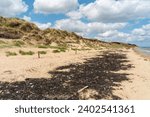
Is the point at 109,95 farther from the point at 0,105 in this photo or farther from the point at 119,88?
the point at 0,105

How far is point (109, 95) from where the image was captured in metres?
17.0

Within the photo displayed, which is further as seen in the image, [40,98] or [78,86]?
[78,86]

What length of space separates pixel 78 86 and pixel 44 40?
63.2 metres

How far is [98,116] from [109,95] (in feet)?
18.4

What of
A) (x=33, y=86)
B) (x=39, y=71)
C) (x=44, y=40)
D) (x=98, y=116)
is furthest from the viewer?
(x=44, y=40)

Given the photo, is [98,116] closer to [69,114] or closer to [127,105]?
[69,114]

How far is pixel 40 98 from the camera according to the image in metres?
15.7

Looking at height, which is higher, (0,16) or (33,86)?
(0,16)

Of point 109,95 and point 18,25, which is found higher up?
point 18,25

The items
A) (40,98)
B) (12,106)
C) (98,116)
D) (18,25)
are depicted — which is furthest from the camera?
(18,25)

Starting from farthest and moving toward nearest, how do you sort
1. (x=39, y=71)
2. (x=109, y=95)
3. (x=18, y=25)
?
(x=18, y=25)
(x=39, y=71)
(x=109, y=95)

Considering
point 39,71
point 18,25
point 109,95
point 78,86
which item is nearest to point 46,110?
point 109,95

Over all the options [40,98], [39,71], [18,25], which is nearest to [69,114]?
[40,98]

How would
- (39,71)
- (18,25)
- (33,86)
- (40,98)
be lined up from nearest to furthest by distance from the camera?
(40,98) → (33,86) → (39,71) → (18,25)
